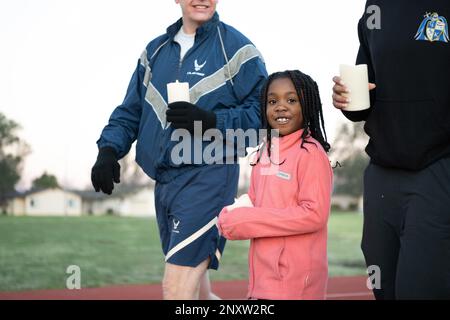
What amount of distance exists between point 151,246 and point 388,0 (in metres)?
7.27

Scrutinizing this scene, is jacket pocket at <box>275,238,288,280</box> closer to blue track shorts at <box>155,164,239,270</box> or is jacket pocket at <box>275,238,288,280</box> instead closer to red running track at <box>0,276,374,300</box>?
blue track shorts at <box>155,164,239,270</box>

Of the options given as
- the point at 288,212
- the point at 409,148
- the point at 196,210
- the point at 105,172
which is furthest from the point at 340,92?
the point at 105,172

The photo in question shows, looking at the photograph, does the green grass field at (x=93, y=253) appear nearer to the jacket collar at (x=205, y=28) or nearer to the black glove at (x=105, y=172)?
the black glove at (x=105, y=172)

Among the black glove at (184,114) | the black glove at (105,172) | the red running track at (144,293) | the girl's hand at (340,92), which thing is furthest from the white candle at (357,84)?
the red running track at (144,293)

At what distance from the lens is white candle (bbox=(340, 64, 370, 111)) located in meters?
3.27

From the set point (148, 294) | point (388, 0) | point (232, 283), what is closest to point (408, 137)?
point (388, 0)

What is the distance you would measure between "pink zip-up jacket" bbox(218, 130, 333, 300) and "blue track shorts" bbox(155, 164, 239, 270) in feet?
1.98

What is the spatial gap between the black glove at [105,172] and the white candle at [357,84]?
1.28m

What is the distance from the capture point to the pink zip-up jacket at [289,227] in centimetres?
321

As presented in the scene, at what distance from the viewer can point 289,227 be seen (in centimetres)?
320

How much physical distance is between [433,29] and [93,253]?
689 centimetres

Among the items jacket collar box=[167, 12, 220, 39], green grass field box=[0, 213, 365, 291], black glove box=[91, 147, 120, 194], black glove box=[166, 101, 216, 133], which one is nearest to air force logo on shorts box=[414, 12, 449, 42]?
black glove box=[166, 101, 216, 133]

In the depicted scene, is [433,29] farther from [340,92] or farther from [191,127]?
[191,127]
